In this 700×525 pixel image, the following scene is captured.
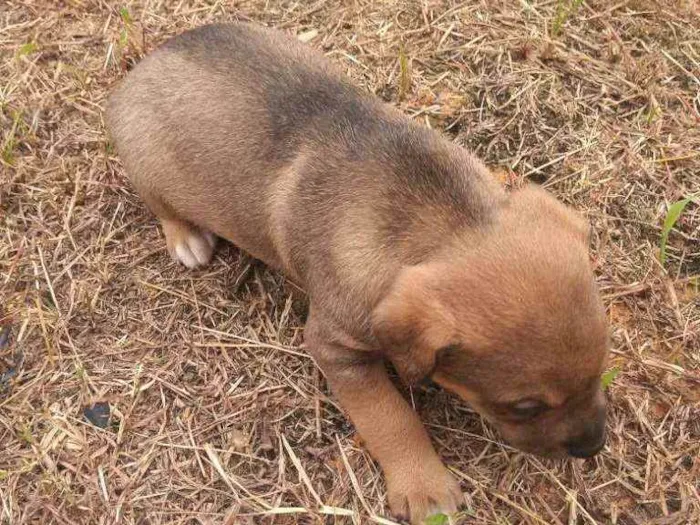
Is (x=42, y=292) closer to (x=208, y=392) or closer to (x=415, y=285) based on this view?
(x=208, y=392)

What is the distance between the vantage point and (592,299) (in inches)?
107

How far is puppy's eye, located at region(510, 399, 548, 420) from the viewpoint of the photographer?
9.33ft

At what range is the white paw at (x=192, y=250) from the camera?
4.48 meters

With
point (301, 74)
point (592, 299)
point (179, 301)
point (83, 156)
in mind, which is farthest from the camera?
point (83, 156)

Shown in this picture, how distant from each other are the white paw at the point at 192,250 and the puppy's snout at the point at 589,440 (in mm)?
2466

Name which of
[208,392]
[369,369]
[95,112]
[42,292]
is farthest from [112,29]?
[369,369]

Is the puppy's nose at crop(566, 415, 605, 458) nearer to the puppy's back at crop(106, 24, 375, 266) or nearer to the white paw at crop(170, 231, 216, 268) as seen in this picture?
the puppy's back at crop(106, 24, 375, 266)

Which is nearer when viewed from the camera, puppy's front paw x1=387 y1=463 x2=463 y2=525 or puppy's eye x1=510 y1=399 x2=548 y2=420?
puppy's eye x1=510 y1=399 x2=548 y2=420

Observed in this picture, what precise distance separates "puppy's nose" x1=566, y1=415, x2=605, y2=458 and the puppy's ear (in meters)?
0.72

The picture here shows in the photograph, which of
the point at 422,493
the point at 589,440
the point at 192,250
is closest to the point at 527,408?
the point at 589,440

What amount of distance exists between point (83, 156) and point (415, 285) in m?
3.17

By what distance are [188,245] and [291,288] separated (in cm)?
71

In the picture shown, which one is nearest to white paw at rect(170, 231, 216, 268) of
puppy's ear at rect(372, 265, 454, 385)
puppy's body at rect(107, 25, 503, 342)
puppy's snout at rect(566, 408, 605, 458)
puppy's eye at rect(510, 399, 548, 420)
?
puppy's body at rect(107, 25, 503, 342)

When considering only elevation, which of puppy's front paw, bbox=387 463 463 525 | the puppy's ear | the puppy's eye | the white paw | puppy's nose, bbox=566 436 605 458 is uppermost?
the puppy's ear
